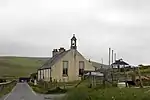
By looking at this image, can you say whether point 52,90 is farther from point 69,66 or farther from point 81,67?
point 81,67

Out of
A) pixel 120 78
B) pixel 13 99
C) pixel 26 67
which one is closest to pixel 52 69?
pixel 120 78

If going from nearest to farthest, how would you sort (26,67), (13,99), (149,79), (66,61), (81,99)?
(81,99) → (13,99) → (149,79) → (66,61) → (26,67)

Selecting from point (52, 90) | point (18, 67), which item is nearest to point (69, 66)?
point (52, 90)

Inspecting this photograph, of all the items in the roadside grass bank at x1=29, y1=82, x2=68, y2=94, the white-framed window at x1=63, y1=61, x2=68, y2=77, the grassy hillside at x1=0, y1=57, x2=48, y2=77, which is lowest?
the roadside grass bank at x1=29, y1=82, x2=68, y2=94

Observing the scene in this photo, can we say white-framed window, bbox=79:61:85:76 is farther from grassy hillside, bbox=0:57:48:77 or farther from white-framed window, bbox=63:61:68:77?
grassy hillside, bbox=0:57:48:77

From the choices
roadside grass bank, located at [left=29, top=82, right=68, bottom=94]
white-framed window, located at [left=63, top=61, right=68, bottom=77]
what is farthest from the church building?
roadside grass bank, located at [left=29, top=82, right=68, bottom=94]

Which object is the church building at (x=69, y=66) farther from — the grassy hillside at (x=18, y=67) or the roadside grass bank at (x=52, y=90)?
the grassy hillside at (x=18, y=67)

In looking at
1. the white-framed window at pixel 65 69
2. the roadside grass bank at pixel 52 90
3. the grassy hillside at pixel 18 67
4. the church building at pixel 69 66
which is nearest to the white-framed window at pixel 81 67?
the church building at pixel 69 66

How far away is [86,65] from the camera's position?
77.4 meters

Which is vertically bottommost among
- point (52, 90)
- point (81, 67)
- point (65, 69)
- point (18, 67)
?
point (52, 90)

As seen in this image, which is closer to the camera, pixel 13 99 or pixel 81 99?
pixel 81 99

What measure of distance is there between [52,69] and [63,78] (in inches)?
102

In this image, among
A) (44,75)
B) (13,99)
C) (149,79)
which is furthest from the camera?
(44,75)

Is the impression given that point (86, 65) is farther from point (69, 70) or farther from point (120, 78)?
point (120, 78)
